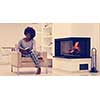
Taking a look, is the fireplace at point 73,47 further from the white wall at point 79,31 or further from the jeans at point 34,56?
the jeans at point 34,56

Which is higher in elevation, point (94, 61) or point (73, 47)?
point (73, 47)

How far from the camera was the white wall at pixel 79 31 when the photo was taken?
1883mm

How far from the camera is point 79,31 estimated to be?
74.2 inches

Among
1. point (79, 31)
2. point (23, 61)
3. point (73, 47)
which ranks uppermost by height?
point (79, 31)

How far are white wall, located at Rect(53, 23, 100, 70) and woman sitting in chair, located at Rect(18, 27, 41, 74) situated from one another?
0.20 m

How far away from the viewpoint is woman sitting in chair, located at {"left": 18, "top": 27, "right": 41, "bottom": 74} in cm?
189

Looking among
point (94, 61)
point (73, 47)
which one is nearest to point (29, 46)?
point (73, 47)

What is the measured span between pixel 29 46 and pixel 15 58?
6.4 inches

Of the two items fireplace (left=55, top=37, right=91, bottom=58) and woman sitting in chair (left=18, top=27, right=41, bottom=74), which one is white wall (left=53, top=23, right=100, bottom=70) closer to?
fireplace (left=55, top=37, right=91, bottom=58)

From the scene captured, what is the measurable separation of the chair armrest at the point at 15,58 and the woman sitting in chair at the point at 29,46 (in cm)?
4

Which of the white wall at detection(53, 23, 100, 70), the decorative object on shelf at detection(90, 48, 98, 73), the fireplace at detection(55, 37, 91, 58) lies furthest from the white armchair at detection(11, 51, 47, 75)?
the decorative object on shelf at detection(90, 48, 98, 73)

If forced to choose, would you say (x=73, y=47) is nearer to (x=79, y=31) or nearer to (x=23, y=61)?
(x=79, y=31)

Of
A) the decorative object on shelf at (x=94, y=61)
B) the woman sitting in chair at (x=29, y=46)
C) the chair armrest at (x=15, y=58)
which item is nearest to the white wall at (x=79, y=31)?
the decorative object on shelf at (x=94, y=61)
